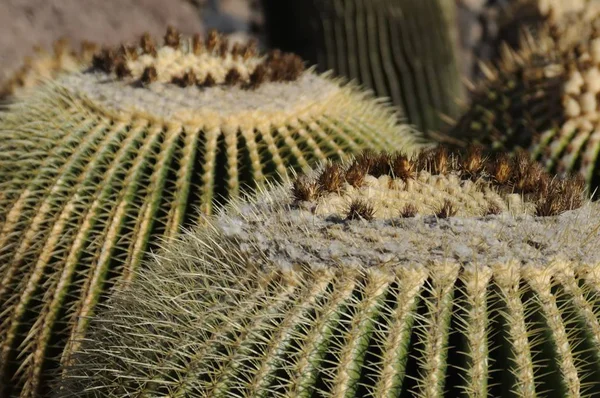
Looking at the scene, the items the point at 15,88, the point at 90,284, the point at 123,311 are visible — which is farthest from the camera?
the point at 15,88

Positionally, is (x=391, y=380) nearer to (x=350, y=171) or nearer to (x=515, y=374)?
(x=515, y=374)

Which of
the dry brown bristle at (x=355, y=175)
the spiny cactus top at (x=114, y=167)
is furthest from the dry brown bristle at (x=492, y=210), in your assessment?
the spiny cactus top at (x=114, y=167)

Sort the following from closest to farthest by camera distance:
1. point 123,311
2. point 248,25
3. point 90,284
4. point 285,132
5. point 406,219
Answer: point 406,219, point 123,311, point 90,284, point 285,132, point 248,25

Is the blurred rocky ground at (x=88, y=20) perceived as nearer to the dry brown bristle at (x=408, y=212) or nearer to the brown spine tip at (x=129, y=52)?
the brown spine tip at (x=129, y=52)

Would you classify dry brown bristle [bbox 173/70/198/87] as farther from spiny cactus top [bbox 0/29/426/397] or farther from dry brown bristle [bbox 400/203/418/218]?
dry brown bristle [bbox 400/203/418/218]

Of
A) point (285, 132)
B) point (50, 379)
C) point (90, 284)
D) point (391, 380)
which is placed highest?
point (285, 132)

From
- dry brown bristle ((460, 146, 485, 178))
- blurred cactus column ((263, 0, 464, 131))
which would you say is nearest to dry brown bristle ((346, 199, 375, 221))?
dry brown bristle ((460, 146, 485, 178))

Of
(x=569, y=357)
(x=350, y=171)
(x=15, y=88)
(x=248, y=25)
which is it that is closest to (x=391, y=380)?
(x=569, y=357)
